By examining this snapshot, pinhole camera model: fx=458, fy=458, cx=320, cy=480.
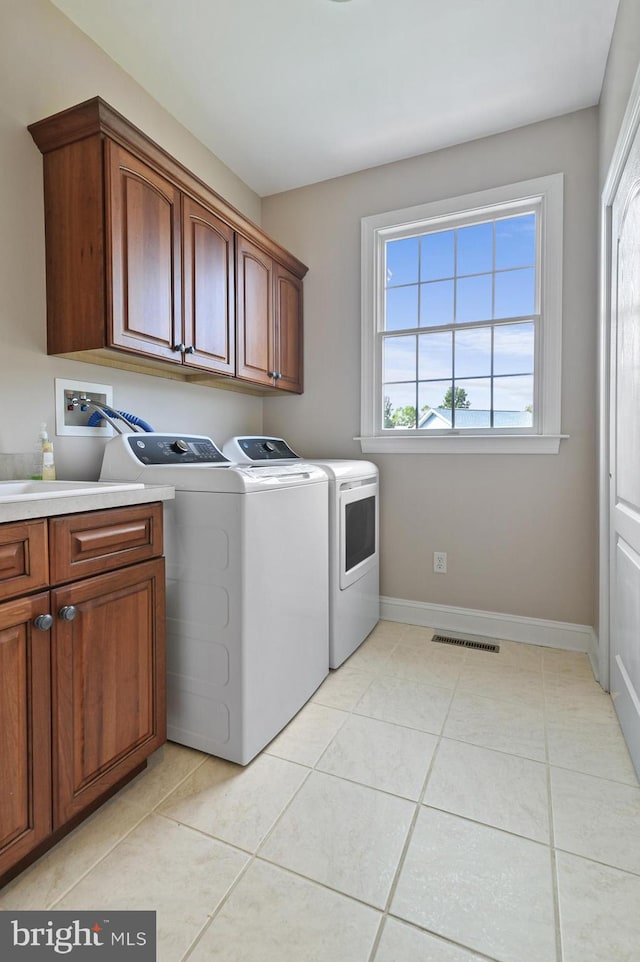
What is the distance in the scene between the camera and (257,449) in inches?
102

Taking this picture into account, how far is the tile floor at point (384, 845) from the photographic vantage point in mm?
975

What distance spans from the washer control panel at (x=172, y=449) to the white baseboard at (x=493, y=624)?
4.60ft

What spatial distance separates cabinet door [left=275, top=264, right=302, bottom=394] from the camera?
2.69 m

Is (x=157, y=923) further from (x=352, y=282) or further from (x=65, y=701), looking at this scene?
(x=352, y=282)

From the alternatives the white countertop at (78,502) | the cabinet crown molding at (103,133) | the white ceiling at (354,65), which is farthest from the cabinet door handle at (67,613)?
the white ceiling at (354,65)

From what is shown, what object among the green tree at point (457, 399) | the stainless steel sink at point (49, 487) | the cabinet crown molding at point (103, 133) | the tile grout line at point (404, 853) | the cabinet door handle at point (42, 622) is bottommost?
the tile grout line at point (404, 853)

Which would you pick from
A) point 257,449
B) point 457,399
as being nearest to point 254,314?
point 257,449

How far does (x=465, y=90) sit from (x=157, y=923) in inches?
125

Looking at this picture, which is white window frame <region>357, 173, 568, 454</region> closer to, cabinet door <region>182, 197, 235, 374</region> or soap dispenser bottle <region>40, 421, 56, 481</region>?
cabinet door <region>182, 197, 235, 374</region>

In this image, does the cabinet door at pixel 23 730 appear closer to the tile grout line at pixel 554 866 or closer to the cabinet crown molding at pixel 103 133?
the tile grout line at pixel 554 866

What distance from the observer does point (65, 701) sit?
1.13 m

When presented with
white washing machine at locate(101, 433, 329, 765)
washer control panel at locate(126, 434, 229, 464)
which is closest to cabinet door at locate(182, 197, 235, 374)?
washer control panel at locate(126, 434, 229, 464)

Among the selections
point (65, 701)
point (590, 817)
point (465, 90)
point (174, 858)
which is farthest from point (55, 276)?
point (590, 817)

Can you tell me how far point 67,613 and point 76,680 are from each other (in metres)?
0.19
